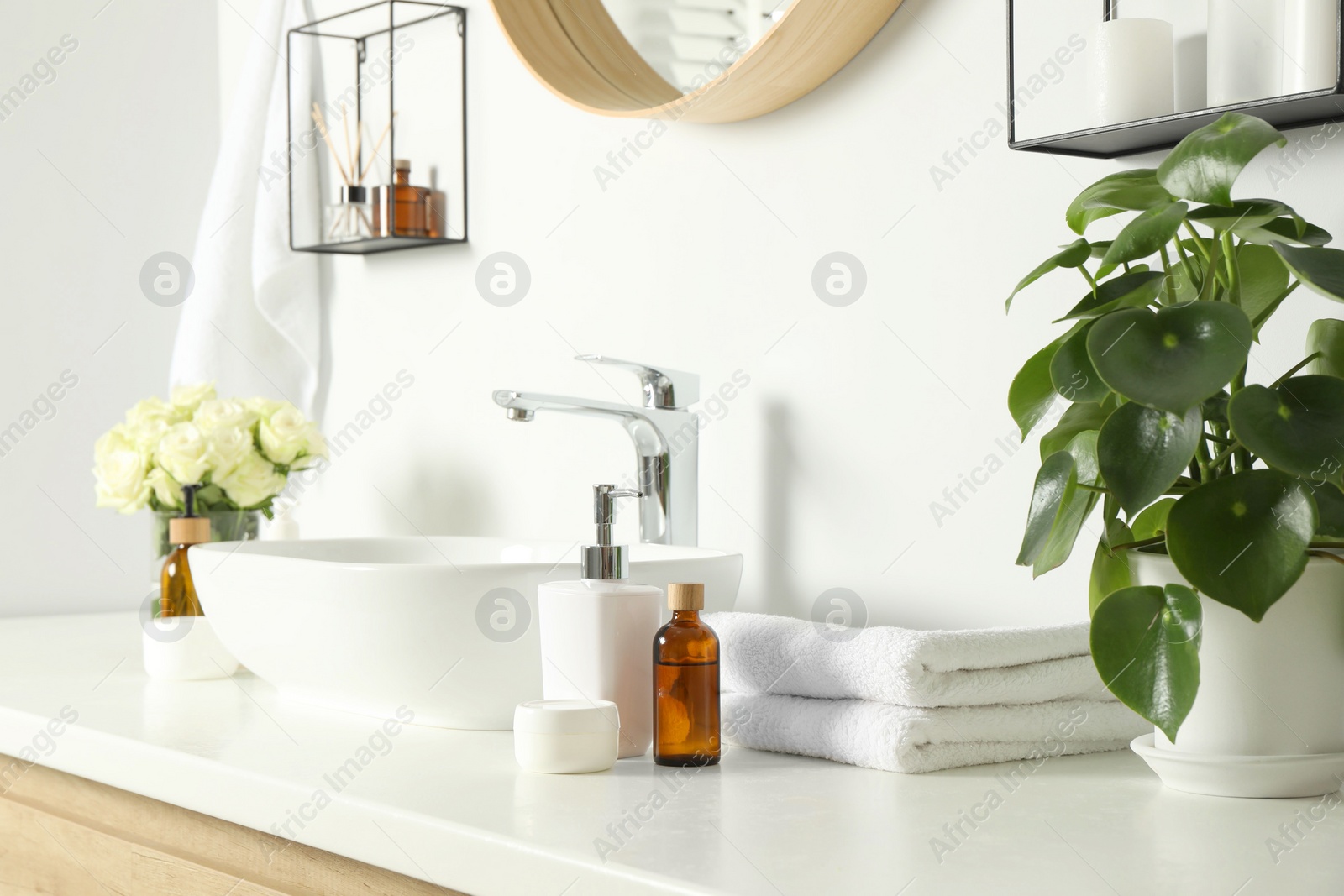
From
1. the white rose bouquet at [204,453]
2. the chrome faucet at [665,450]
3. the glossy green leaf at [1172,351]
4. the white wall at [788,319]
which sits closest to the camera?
the glossy green leaf at [1172,351]

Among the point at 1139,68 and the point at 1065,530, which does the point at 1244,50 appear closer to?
the point at 1139,68

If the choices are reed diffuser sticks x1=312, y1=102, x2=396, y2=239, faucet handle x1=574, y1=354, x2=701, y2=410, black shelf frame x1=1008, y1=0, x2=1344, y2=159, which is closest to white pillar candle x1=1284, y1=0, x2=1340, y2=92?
black shelf frame x1=1008, y1=0, x2=1344, y2=159

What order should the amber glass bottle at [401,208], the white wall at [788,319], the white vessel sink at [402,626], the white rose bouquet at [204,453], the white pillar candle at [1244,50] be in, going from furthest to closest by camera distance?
1. the amber glass bottle at [401,208]
2. the white rose bouquet at [204,453]
3. the white wall at [788,319]
4. the white vessel sink at [402,626]
5. the white pillar candle at [1244,50]

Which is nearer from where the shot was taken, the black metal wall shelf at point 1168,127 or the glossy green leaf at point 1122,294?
the glossy green leaf at point 1122,294

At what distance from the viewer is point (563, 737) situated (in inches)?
35.3

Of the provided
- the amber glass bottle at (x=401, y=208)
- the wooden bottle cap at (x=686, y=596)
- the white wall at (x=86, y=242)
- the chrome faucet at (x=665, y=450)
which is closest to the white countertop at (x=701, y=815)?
the wooden bottle cap at (x=686, y=596)

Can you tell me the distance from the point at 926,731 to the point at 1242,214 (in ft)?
1.26

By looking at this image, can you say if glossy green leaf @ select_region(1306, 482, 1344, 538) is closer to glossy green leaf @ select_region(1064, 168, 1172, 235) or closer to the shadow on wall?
glossy green leaf @ select_region(1064, 168, 1172, 235)

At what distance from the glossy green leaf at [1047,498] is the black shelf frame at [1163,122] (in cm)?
28

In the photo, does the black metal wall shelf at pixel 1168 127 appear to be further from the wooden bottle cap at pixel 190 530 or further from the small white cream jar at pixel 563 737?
the wooden bottle cap at pixel 190 530

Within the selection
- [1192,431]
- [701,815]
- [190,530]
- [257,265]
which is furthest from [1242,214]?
[257,265]

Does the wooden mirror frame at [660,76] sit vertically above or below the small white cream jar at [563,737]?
above

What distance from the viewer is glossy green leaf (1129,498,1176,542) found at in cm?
84

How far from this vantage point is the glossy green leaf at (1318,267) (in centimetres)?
68
